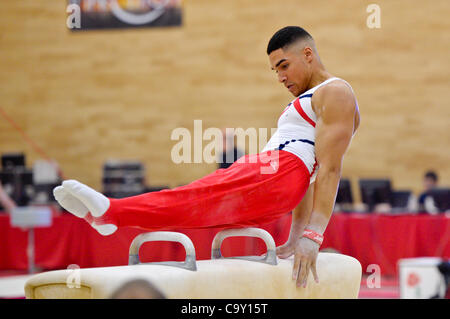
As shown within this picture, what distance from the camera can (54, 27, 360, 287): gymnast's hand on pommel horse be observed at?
2408 millimetres

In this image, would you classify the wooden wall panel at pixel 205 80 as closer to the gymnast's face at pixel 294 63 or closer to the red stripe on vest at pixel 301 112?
the gymnast's face at pixel 294 63

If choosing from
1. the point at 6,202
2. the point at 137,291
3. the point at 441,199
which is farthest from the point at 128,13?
the point at 137,291

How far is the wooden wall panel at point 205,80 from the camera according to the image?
1102cm

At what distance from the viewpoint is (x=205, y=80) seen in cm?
1177

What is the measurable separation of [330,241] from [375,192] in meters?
0.97

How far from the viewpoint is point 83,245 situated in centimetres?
744

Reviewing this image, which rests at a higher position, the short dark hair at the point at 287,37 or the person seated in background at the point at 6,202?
the short dark hair at the point at 287,37

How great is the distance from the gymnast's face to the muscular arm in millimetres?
186

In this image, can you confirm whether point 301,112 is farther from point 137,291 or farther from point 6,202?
point 6,202

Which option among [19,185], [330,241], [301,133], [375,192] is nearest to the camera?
[301,133]

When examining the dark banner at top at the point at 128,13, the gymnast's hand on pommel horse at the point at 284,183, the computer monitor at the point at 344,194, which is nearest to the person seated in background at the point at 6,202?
the computer monitor at the point at 344,194

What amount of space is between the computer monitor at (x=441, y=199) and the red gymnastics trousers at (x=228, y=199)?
17.9ft
